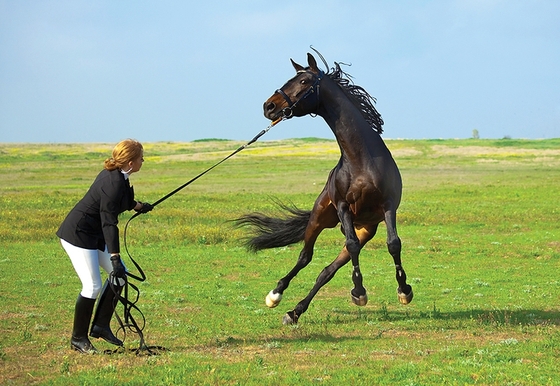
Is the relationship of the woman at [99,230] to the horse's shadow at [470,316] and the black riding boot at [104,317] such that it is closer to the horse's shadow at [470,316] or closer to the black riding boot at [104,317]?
the black riding boot at [104,317]

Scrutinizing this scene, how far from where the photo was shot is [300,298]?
1095 cm

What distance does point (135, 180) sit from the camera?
41062mm

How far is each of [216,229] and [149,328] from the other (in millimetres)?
10427

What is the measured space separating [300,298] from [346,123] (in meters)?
3.54

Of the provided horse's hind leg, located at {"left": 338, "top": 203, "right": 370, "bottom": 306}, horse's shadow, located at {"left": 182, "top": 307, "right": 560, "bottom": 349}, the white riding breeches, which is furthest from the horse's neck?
the white riding breeches

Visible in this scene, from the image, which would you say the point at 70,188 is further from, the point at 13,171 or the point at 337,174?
the point at 337,174

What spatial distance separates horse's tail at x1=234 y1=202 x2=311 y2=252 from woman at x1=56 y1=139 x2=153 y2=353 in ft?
12.4

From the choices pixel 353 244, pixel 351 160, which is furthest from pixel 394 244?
pixel 351 160

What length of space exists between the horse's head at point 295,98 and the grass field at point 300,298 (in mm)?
2557

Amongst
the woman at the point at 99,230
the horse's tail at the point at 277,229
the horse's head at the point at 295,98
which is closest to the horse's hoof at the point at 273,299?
the horse's tail at the point at 277,229

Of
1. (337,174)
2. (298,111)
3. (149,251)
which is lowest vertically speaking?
(149,251)

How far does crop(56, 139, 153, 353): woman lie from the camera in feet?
21.7

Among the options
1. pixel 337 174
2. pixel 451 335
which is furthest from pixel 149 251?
pixel 451 335

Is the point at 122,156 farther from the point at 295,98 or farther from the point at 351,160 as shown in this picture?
the point at 351,160
